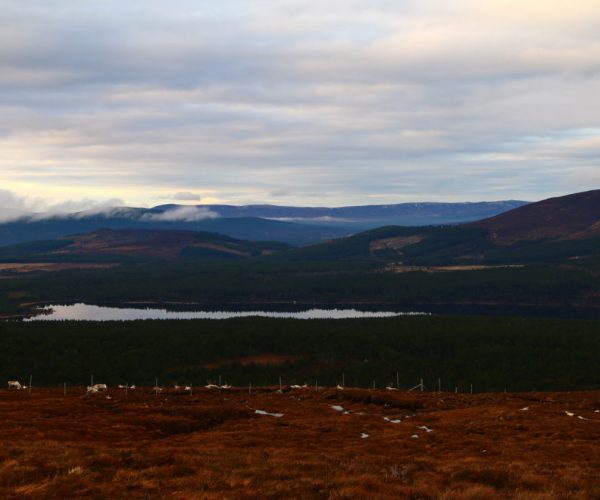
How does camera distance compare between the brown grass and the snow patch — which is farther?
the snow patch

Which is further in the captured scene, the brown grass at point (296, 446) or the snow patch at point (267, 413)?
the snow patch at point (267, 413)

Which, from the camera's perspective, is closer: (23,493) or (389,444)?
(23,493)

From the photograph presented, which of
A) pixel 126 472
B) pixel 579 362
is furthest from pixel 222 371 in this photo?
pixel 126 472

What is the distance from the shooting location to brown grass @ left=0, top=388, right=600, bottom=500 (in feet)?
115

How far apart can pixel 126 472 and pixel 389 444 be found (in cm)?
2541

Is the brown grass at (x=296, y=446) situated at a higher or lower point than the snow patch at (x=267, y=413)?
higher

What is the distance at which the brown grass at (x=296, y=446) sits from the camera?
35125 millimetres

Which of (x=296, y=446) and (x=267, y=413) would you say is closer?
(x=296, y=446)

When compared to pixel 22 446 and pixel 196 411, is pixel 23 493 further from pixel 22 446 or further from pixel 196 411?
pixel 196 411

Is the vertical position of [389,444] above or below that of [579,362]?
above

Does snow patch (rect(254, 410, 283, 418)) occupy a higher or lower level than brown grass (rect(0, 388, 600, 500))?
lower

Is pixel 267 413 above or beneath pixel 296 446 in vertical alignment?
beneath

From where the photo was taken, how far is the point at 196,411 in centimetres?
7206

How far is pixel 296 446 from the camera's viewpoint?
5272 cm
